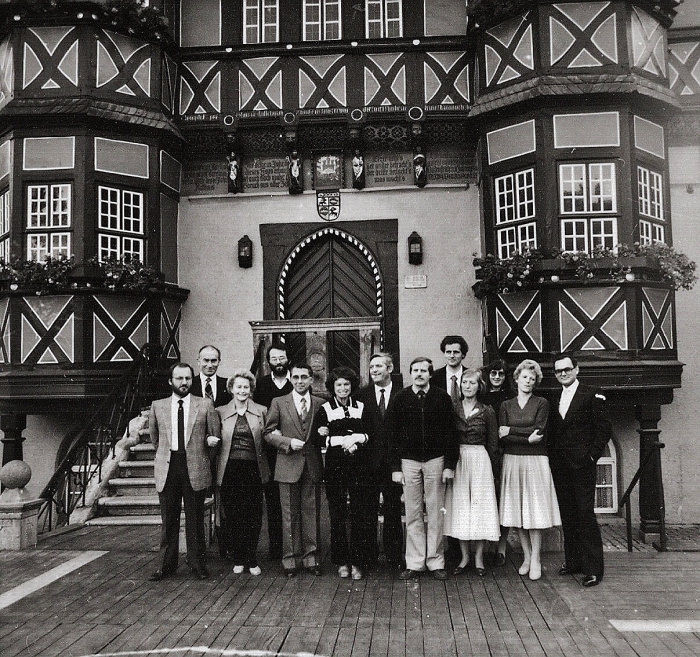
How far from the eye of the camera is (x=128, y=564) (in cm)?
723

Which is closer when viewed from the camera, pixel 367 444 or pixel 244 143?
pixel 367 444

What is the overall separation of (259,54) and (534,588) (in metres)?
9.48

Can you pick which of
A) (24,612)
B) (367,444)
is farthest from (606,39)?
(24,612)

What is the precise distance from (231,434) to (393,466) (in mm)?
1547

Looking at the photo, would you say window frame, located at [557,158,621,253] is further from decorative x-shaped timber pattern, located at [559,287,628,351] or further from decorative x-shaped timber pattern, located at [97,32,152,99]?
decorative x-shaped timber pattern, located at [97,32,152,99]

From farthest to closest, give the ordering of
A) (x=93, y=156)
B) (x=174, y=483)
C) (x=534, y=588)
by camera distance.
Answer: (x=93, y=156) < (x=174, y=483) < (x=534, y=588)

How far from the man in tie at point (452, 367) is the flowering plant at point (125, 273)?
17.5 feet

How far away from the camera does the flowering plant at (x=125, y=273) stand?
10.7 meters

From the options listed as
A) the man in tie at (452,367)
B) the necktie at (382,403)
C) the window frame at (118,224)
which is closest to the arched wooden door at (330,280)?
the window frame at (118,224)

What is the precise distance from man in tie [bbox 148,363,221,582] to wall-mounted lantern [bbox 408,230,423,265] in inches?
230

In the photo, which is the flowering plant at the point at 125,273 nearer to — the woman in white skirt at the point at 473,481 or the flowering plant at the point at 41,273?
the flowering plant at the point at 41,273

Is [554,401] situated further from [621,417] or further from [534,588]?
[534,588]

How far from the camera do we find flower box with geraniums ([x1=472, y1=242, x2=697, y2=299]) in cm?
1004

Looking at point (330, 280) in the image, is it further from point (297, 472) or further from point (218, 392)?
point (297, 472)
